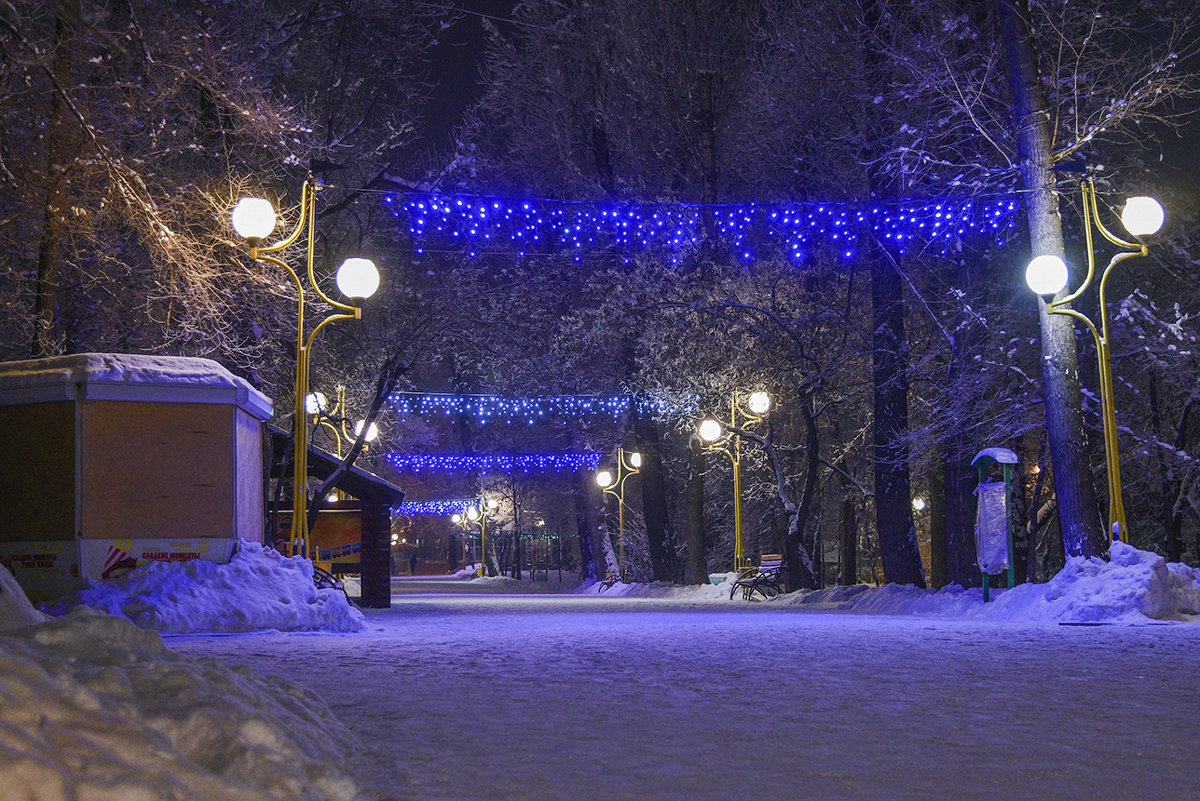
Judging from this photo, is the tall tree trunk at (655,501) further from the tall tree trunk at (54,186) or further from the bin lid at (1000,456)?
the tall tree trunk at (54,186)

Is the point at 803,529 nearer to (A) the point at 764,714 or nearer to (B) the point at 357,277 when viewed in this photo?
(B) the point at 357,277

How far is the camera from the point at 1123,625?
13289 millimetres

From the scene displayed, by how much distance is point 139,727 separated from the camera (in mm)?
3578

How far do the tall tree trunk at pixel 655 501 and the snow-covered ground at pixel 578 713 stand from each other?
22.1 m

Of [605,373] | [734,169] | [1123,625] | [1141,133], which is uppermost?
[734,169]

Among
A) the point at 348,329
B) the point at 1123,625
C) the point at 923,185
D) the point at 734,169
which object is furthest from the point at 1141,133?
the point at 348,329

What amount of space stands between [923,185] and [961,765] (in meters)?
17.7

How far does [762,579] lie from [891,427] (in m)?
6.07

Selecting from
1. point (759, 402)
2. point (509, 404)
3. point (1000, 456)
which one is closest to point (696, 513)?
point (509, 404)

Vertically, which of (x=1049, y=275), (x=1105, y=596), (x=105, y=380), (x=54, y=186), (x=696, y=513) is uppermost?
(x=54, y=186)

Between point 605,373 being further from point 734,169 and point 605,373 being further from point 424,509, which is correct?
point 424,509

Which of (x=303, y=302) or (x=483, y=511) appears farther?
(x=483, y=511)

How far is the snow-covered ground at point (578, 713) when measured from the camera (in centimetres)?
365

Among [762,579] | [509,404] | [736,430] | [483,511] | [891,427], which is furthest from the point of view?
[483,511]
